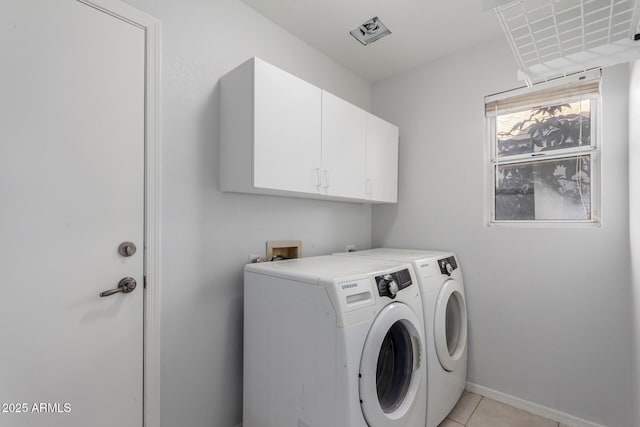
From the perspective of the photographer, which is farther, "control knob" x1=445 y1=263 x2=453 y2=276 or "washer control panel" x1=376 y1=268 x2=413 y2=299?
"control knob" x1=445 y1=263 x2=453 y2=276

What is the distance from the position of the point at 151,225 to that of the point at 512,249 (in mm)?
2222

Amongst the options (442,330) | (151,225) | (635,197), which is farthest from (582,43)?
(151,225)

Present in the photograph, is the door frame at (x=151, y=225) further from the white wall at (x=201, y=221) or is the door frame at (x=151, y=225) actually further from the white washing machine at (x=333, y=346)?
the white washing machine at (x=333, y=346)

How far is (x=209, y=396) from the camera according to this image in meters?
1.59

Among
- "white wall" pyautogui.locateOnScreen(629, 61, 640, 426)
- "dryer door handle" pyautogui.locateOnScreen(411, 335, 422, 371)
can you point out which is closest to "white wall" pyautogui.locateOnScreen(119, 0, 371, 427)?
"dryer door handle" pyautogui.locateOnScreen(411, 335, 422, 371)

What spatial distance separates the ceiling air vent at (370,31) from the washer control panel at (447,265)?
1.61m

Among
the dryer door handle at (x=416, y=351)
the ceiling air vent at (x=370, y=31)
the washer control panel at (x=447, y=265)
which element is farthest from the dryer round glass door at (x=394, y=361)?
the ceiling air vent at (x=370, y=31)

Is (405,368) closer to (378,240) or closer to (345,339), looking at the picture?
(345,339)

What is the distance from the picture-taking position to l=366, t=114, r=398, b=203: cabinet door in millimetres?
2201

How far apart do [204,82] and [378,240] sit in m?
1.89

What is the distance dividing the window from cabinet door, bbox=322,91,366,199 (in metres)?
0.98

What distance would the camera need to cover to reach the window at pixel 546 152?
185 cm

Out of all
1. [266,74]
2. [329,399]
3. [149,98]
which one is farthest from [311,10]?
[329,399]

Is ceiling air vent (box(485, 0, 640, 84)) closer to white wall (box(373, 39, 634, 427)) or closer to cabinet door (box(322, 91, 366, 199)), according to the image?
white wall (box(373, 39, 634, 427))
